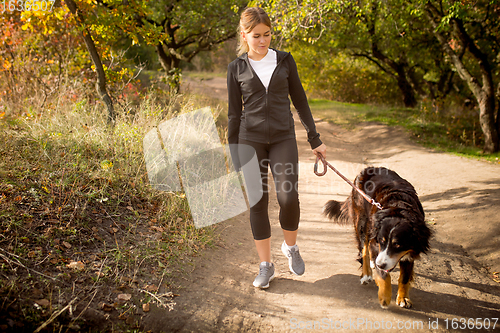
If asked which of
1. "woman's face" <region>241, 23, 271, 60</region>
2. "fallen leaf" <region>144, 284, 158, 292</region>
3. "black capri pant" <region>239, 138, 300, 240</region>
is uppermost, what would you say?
"woman's face" <region>241, 23, 271, 60</region>

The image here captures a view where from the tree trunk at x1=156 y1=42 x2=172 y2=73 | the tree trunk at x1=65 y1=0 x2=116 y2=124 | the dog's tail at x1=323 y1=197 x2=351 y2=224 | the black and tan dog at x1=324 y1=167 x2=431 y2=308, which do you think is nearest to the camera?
the black and tan dog at x1=324 y1=167 x2=431 y2=308

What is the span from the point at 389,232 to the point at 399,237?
0.08 metres

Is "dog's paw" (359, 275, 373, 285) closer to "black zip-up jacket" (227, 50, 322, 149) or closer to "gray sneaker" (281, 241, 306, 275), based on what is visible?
"gray sneaker" (281, 241, 306, 275)

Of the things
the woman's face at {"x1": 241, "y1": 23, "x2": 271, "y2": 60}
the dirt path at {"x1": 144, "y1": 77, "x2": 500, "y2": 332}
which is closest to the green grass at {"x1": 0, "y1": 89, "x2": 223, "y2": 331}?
the dirt path at {"x1": 144, "y1": 77, "x2": 500, "y2": 332}

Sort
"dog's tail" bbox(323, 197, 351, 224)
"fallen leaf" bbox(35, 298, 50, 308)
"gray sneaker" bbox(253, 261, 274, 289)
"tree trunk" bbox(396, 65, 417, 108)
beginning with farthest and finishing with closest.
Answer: "tree trunk" bbox(396, 65, 417, 108) < "dog's tail" bbox(323, 197, 351, 224) < "gray sneaker" bbox(253, 261, 274, 289) < "fallen leaf" bbox(35, 298, 50, 308)

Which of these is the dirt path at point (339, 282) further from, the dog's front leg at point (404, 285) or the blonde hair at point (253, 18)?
the blonde hair at point (253, 18)

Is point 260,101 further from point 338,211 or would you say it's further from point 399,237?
point 338,211

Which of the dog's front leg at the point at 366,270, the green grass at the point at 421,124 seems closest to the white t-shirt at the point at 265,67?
the dog's front leg at the point at 366,270

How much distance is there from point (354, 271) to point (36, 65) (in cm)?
659

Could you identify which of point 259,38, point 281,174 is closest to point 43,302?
point 281,174

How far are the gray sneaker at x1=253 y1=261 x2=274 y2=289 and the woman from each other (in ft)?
1.17

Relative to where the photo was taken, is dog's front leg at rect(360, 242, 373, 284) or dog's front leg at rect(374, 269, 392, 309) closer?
dog's front leg at rect(374, 269, 392, 309)

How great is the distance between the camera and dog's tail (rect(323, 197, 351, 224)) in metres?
3.43

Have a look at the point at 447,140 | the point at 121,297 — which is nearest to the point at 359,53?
the point at 447,140
